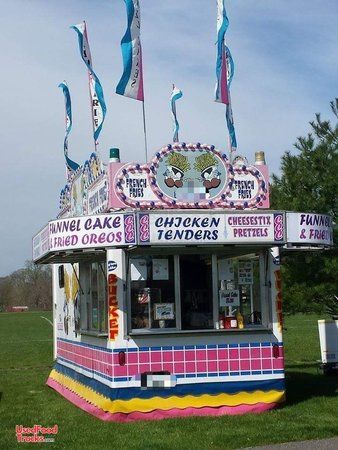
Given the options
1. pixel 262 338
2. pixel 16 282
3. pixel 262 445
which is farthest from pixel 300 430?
pixel 16 282

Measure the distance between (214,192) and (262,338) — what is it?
241 centimetres

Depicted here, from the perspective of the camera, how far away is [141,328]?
38.7 ft

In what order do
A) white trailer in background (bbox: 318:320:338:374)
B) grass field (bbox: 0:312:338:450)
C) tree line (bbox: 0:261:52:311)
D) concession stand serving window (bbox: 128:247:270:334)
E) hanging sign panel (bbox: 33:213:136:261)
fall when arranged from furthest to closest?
tree line (bbox: 0:261:52:311) → white trailer in background (bbox: 318:320:338:374) → concession stand serving window (bbox: 128:247:270:334) → hanging sign panel (bbox: 33:213:136:261) → grass field (bbox: 0:312:338:450)

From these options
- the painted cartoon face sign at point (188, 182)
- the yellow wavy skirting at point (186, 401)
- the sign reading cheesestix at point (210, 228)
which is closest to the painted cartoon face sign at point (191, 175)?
the painted cartoon face sign at point (188, 182)

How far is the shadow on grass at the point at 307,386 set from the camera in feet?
43.4

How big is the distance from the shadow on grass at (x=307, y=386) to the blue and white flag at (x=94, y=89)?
613cm

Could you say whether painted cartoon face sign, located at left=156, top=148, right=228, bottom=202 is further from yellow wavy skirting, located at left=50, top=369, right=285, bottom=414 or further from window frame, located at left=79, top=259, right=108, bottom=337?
yellow wavy skirting, located at left=50, top=369, right=285, bottom=414

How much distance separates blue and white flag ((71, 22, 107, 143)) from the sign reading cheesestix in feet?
14.4

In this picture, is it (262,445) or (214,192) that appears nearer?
(262,445)

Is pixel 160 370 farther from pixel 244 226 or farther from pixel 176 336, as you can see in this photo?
pixel 244 226

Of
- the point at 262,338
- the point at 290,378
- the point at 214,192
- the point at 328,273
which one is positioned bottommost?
the point at 290,378

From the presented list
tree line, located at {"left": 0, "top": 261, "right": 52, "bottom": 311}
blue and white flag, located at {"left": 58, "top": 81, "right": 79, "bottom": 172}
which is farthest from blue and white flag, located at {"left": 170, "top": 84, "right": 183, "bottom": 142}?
tree line, located at {"left": 0, "top": 261, "right": 52, "bottom": 311}

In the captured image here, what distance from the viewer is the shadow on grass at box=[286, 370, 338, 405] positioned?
1324 centimetres

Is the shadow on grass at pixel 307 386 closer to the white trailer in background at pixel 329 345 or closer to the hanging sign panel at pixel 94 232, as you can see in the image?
the white trailer in background at pixel 329 345
